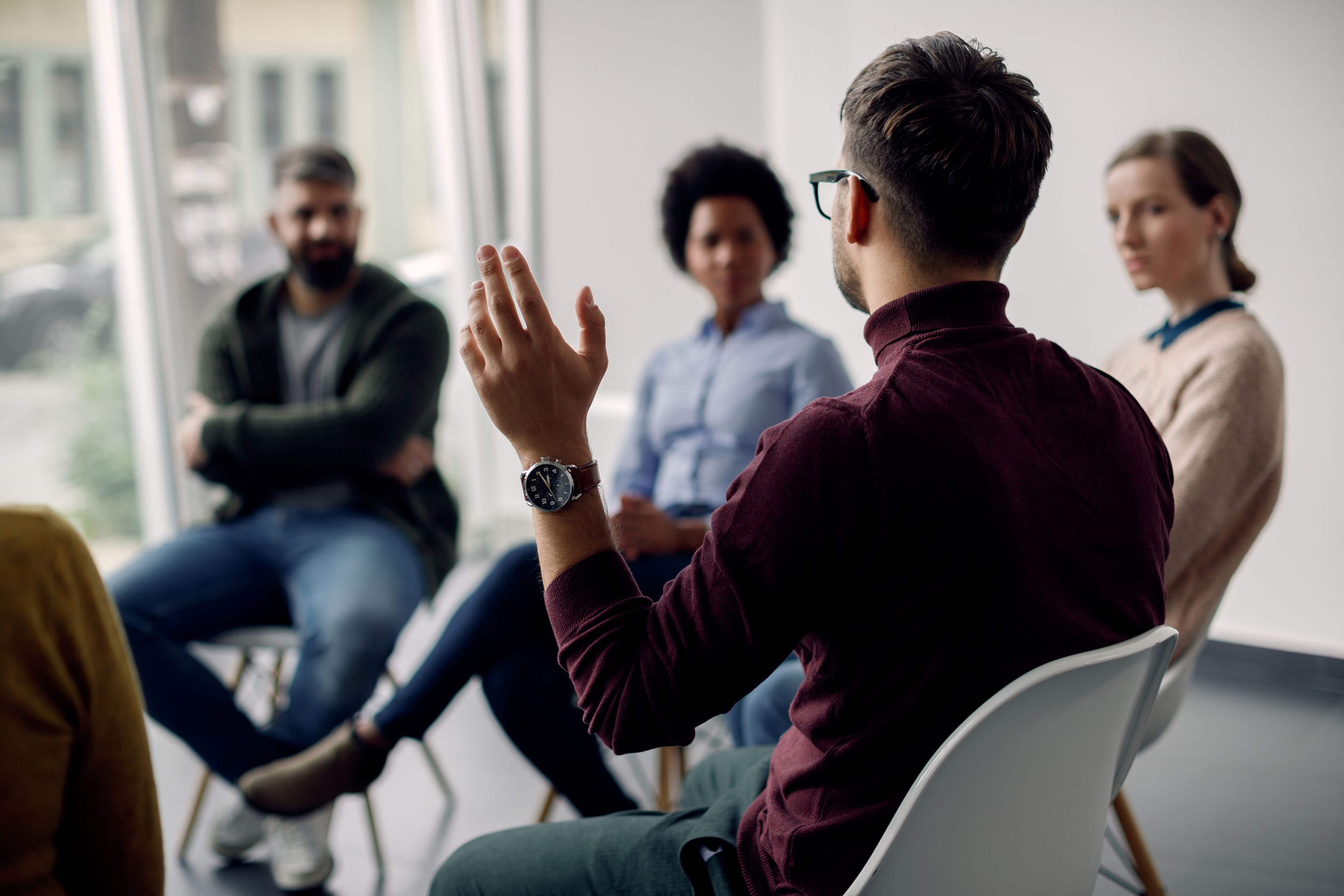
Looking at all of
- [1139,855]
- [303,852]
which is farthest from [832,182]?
[303,852]

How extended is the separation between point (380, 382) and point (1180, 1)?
238cm

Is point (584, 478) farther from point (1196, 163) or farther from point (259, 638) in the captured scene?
point (1196, 163)

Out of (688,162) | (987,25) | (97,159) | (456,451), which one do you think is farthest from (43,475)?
(987,25)

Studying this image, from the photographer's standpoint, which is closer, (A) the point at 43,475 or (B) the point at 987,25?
(B) the point at 987,25

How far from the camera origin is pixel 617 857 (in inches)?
44.5

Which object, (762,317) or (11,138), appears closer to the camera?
(762,317)

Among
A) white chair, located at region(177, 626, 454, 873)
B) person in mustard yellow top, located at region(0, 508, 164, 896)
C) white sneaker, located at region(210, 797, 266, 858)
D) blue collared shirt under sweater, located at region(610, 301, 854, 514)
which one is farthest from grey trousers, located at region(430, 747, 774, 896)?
white sneaker, located at region(210, 797, 266, 858)

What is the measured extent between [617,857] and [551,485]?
0.43 metres

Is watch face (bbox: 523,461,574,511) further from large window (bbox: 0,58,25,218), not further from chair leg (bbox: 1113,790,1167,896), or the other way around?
large window (bbox: 0,58,25,218)

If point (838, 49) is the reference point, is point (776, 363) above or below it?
below

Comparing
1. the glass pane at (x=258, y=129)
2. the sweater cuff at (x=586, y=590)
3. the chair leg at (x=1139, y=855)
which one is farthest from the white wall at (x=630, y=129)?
the sweater cuff at (x=586, y=590)

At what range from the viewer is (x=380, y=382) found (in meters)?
2.37

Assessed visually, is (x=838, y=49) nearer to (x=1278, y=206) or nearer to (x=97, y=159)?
(x=1278, y=206)

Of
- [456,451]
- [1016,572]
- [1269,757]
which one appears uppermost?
[1016,572]
